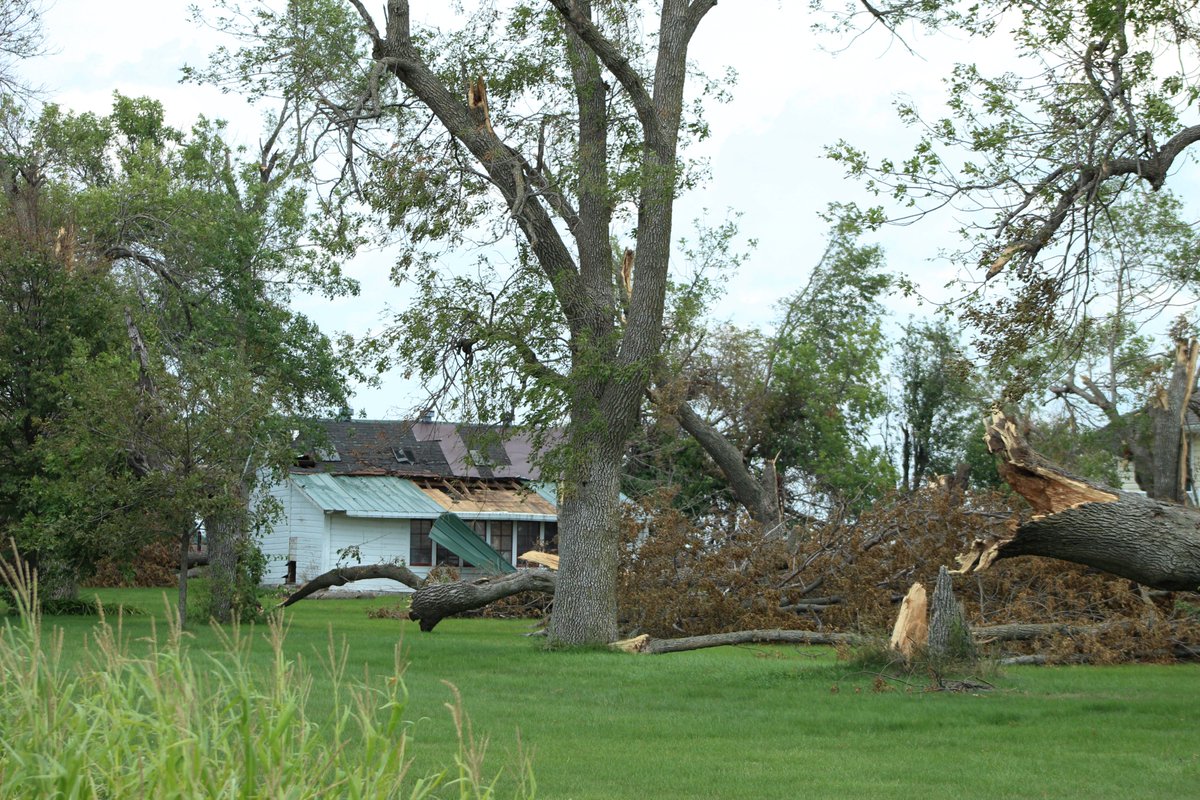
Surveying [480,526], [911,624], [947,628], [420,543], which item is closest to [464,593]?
[911,624]

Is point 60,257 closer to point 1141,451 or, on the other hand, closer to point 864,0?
point 864,0

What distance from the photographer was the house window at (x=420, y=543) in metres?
39.0

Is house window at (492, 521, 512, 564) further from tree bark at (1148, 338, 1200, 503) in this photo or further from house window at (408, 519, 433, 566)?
tree bark at (1148, 338, 1200, 503)

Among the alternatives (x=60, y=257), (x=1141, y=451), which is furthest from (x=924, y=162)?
(x=1141, y=451)

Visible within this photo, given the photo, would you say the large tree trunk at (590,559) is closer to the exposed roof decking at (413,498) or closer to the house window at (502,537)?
the exposed roof decking at (413,498)

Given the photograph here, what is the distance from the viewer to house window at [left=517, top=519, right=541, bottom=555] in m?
40.9

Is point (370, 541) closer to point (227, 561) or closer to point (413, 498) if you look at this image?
point (413, 498)

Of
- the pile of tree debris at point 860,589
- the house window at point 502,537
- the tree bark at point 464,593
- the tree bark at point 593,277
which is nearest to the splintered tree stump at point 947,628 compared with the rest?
the pile of tree debris at point 860,589

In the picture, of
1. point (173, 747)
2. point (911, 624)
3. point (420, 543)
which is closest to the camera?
point (173, 747)

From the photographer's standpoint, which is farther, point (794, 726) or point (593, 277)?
point (593, 277)

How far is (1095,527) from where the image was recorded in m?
10.5

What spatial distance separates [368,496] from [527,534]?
18.5 feet

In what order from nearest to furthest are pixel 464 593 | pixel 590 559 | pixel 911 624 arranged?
pixel 911 624
pixel 590 559
pixel 464 593

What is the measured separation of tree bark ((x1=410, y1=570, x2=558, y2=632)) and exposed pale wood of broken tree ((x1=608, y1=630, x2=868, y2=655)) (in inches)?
128
